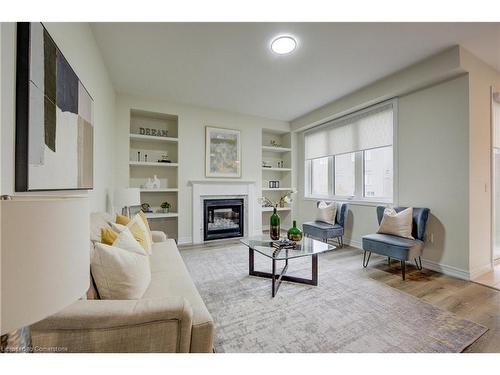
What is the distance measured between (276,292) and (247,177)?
9.71 ft

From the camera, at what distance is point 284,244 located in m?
2.44

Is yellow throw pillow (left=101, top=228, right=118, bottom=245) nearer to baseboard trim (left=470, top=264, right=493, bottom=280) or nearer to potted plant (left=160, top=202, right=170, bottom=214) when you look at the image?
potted plant (left=160, top=202, right=170, bottom=214)

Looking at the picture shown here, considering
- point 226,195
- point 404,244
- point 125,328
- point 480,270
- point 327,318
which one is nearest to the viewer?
point 125,328

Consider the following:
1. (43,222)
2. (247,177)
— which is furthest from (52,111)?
(247,177)

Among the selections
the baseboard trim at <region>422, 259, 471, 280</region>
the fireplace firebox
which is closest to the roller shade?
the baseboard trim at <region>422, 259, 471, 280</region>

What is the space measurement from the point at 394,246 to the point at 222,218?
3.06 metres

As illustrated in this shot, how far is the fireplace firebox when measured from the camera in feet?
14.4

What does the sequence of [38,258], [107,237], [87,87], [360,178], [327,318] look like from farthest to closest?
[360,178], [87,87], [327,318], [107,237], [38,258]

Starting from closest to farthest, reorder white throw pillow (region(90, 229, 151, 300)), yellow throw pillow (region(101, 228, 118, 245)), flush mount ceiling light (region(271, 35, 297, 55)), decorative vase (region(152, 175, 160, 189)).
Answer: white throw pillow (region(90, 229, 151, 300)) → yellow throw pillow (region(101, 228, 118, 245)) → flush mount ceiling light (region(271, 35, 297, 55)) → decorative vase (region(152, 175, 160, 189))

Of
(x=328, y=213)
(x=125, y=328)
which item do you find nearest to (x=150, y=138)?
(x=328, y=213)

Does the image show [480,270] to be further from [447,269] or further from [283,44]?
[283,44]

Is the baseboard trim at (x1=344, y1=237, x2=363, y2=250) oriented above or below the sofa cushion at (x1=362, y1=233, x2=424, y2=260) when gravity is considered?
below

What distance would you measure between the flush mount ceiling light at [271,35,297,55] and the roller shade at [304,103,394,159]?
1.94 metres
